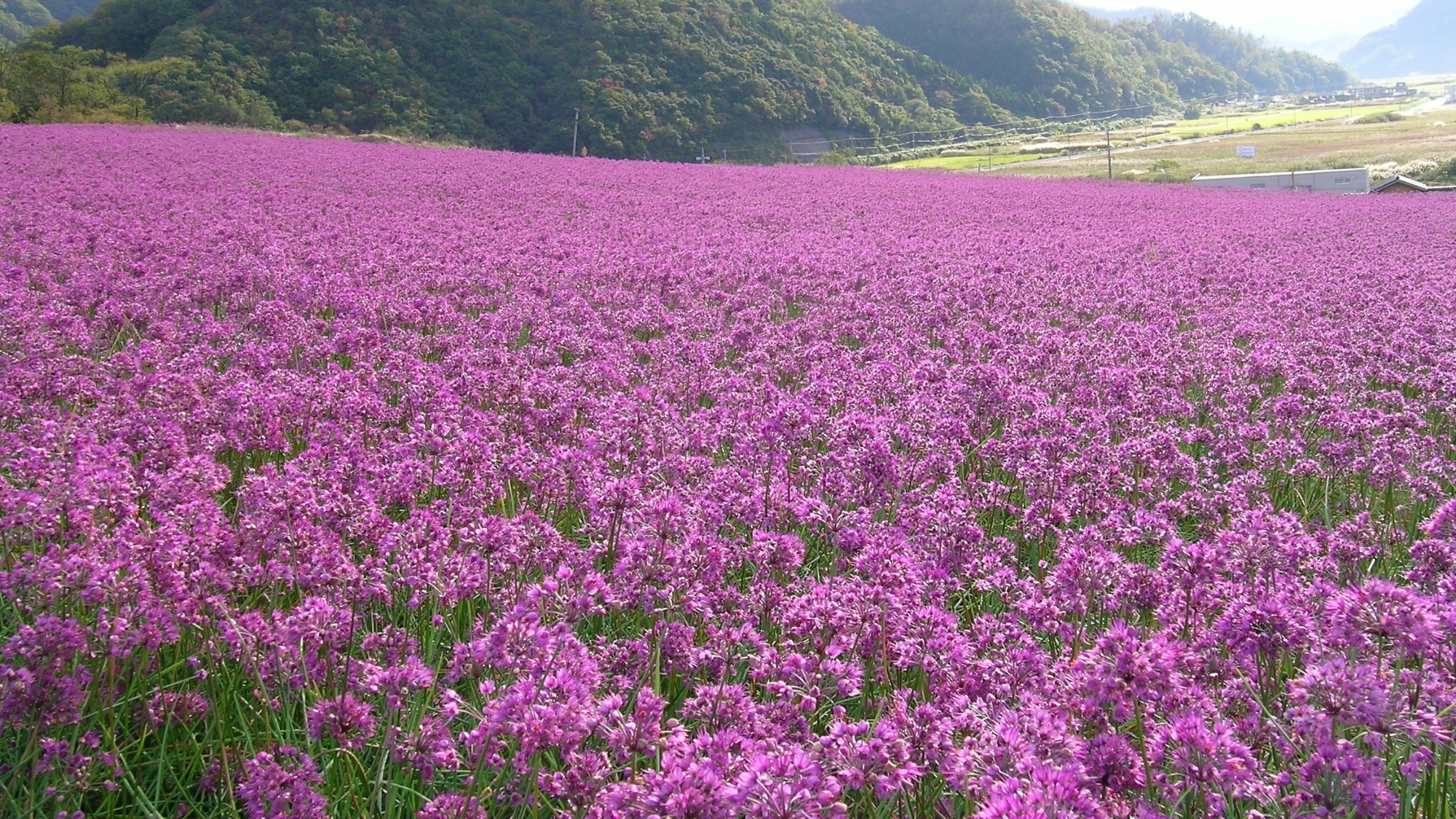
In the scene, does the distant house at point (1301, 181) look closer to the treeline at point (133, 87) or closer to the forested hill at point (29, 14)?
the treeline at point (133, 87)

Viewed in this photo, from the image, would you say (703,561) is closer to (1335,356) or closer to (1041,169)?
(1335,356)

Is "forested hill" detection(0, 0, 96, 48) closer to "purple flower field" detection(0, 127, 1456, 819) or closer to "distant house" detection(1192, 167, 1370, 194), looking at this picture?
"distant house" detection(1192, 167, 1370, 194)

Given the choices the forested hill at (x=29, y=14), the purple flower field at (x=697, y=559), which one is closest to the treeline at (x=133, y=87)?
the purple flower field at (x=697, y=559)

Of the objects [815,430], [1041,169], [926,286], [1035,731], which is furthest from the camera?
[1041,169]

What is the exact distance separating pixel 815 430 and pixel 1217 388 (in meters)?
3.33

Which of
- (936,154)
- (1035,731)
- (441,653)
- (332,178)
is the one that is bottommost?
(441,653)

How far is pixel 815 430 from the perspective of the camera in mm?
4309

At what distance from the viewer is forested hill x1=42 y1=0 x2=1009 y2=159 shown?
47.1 metres

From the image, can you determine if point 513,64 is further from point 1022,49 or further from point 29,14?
point 29,14

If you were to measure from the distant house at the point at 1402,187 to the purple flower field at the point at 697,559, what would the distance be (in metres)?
35.0

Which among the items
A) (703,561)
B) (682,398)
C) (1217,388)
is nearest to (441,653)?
Answer: (703,561)

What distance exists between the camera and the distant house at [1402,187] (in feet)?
111

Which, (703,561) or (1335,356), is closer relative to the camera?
(703,561)

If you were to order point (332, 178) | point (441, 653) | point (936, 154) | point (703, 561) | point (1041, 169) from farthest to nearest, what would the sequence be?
point (936, 154), point (1041, 169), point (332, 178), point (441, 653), point (703, 561)
